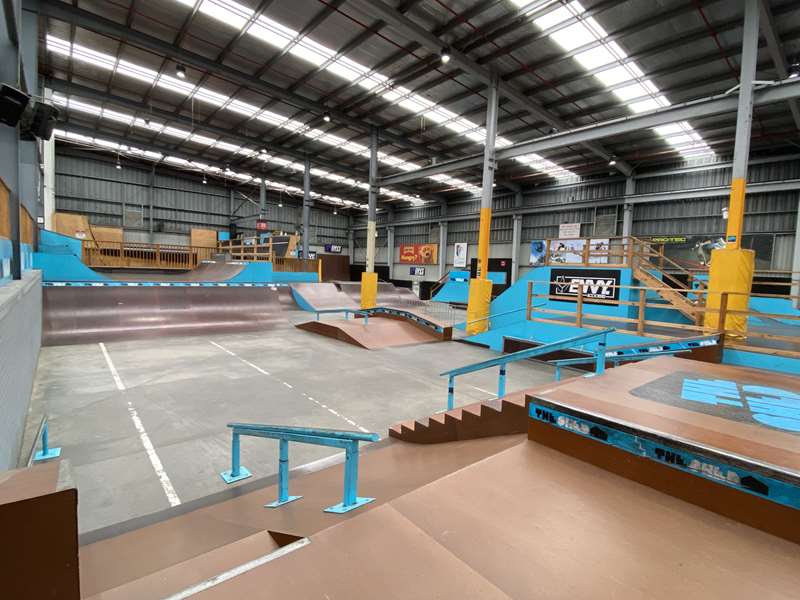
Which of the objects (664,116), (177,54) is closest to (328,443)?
(664,116)

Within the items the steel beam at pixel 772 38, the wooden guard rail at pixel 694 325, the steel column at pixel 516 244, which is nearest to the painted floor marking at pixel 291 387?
the wooden guard rail at pixel 694 325

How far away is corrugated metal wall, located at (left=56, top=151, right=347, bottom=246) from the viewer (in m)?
24.8

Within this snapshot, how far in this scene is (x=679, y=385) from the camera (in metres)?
3.28

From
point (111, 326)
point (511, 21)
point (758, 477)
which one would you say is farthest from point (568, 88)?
point (111, 326)

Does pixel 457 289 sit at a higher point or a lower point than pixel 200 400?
higher

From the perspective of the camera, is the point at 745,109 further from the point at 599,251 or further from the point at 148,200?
the point at 148,200

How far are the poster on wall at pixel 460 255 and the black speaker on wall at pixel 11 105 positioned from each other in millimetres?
25404

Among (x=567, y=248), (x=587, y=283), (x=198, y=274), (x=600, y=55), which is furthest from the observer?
(x=567, y=248)

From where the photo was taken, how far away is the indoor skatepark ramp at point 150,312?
32.6 feet

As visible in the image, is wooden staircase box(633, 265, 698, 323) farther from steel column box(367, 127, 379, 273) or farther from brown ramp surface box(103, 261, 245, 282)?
brown ramp surface box(103, 261, 245, 282)

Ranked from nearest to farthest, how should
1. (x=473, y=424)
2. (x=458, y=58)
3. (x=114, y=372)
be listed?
Answer: (x=473, y=424) → (x=114, y=372) → (x=458, y=58)

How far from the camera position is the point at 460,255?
28.7 meters

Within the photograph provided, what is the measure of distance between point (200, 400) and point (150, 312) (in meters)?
7.21

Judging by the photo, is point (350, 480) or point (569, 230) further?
point (569, 230)
